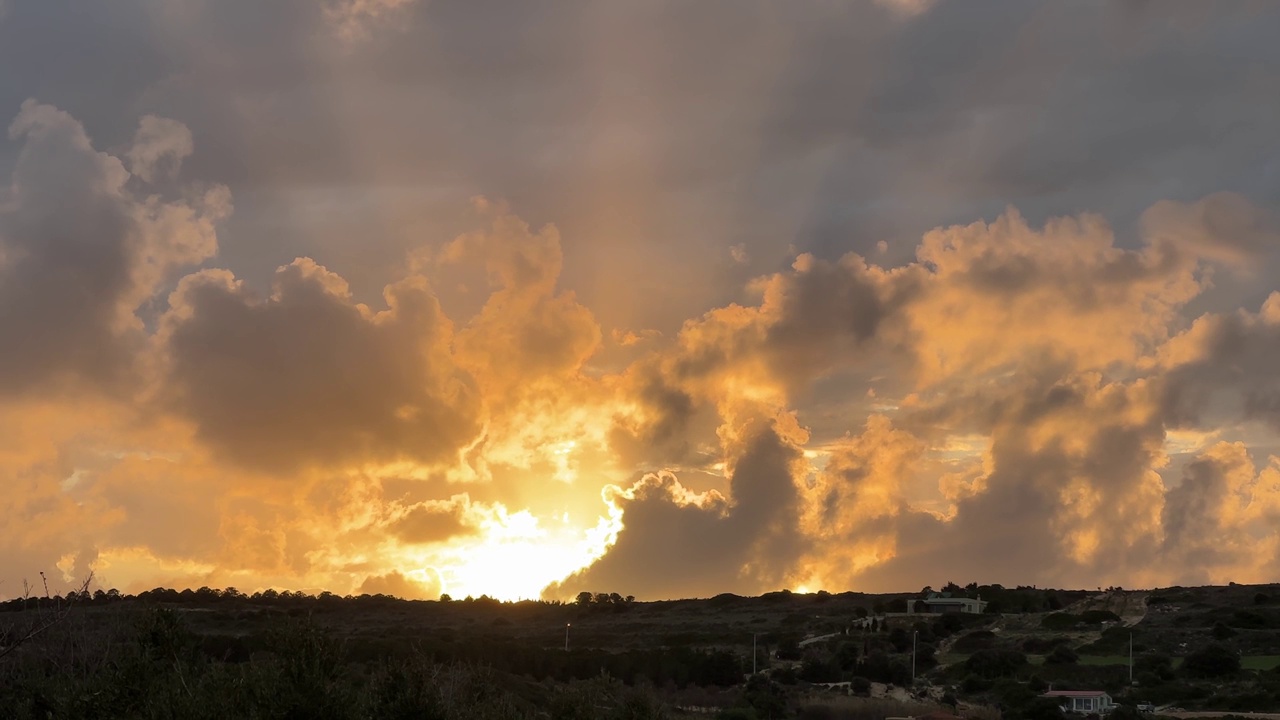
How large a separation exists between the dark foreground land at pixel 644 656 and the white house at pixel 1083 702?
2.28 metres

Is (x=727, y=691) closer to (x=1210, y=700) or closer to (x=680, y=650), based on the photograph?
(x=680, y=650)

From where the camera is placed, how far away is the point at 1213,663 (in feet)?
324

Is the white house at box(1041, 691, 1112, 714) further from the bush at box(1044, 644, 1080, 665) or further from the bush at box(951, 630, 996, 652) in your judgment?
the bush at box(951, 630, 996, 652)

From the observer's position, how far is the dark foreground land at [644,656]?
40.4m

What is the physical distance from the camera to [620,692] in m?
53.6

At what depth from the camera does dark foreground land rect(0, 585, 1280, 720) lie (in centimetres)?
4038

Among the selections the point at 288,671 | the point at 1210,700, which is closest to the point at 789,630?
the point at 1210,700

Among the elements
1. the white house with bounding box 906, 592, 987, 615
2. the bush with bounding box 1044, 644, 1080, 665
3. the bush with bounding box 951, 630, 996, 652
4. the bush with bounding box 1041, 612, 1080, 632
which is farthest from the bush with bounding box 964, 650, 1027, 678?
the white house with bounding box 906, 592, 987, 615

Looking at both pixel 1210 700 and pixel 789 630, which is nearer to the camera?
pixel 1210 700

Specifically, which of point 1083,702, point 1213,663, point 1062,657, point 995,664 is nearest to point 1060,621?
point 1062,657

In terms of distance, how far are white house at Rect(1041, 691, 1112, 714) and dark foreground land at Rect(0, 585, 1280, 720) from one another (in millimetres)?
2282

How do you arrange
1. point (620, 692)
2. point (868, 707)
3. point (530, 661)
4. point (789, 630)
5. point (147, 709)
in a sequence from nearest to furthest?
point (147, 709) < point (620, 692) < point (868, 707) < point (530, 661) < point (789, 630)

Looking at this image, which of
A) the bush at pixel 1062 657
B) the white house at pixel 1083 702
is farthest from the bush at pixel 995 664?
the white house at pixel 1083 702

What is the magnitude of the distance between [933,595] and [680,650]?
65.7 metres
